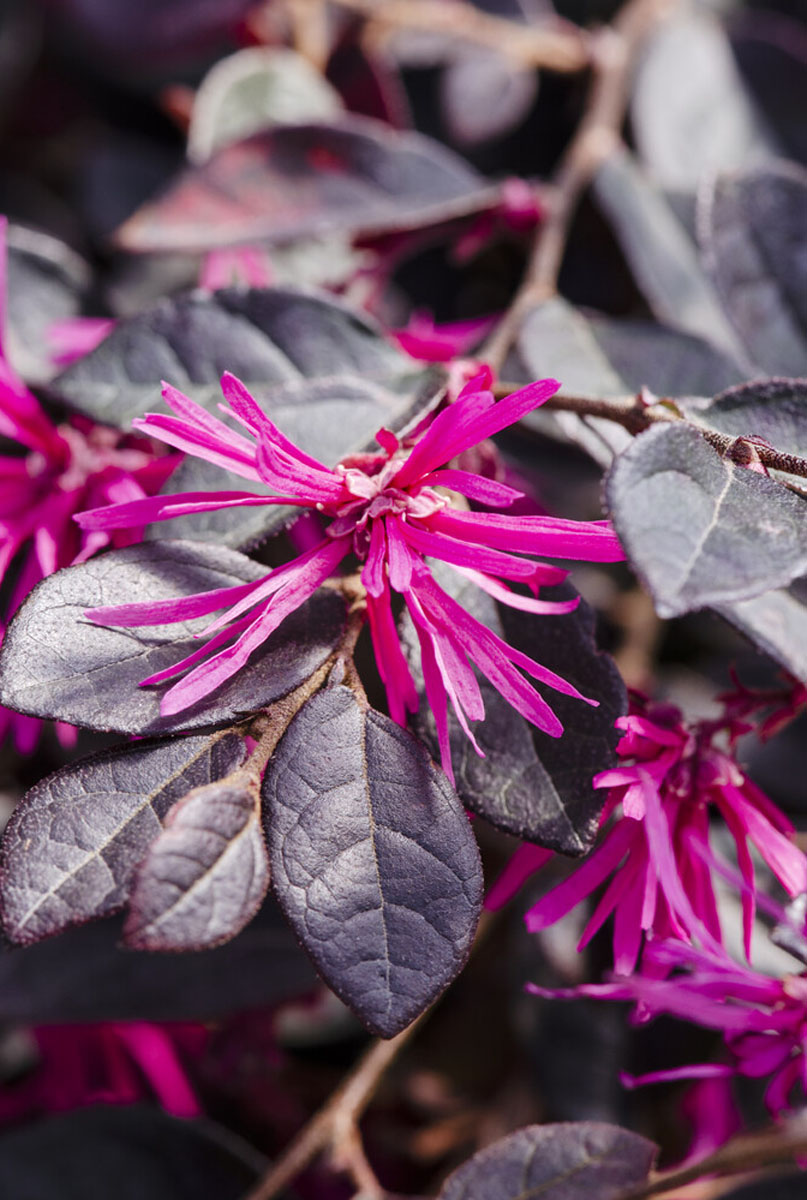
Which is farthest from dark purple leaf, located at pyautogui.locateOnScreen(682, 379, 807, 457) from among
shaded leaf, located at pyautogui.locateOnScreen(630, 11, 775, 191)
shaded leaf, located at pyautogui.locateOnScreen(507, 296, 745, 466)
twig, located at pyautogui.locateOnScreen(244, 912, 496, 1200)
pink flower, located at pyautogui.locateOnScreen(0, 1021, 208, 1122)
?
pink flower, located at pyautogui.locateOnScreen(0, 1021, 208, 1122)

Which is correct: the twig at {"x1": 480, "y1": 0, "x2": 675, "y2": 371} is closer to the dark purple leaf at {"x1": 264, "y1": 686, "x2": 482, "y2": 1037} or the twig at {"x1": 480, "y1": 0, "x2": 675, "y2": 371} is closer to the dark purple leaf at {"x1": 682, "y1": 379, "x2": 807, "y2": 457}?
the dark purple leaf at {"x1": 682, "y1": 379, "x2": 807, "y2": 457}

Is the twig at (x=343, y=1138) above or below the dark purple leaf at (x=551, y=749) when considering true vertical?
below

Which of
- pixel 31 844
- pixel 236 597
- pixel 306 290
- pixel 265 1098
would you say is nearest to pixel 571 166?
pixel 306 290

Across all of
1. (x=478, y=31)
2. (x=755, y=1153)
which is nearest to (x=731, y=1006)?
(x=755, y=1153)

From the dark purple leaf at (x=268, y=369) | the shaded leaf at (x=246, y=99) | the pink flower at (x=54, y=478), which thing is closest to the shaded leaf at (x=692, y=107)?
the shaded leaf at (x=246, y=99)

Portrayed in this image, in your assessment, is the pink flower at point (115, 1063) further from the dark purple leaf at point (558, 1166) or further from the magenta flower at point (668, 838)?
the magenta flower at point (668, 838)

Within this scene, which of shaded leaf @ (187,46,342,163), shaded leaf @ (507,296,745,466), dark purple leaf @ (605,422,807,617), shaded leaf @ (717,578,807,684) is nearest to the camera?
dark purple leaf @ (605,422,807,617)
